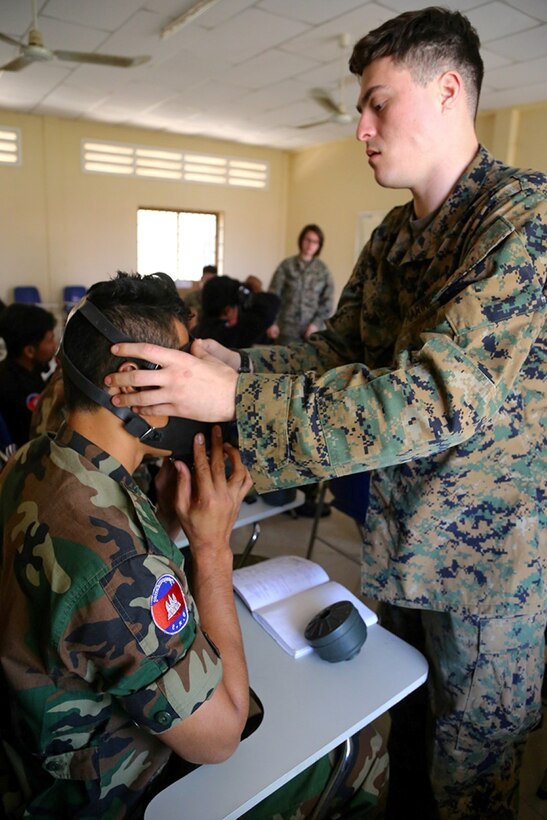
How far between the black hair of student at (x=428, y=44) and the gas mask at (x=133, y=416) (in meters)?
0.62

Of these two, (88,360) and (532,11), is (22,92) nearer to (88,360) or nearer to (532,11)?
Result: (532,11)

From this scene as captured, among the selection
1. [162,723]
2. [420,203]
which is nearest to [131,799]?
[162,723]

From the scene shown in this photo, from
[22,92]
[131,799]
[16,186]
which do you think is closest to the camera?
[131,799]

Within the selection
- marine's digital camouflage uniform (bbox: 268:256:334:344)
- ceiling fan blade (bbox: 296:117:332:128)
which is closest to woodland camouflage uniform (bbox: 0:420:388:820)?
marine's digital camouflage uniform (bbox: 268:256:334:344)

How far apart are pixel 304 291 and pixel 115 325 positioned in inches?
199

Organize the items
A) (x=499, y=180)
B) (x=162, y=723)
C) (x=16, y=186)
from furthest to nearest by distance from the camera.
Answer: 1. (x=16, y=186)
2. (x=499, y=180)
3. (x=162, y=723)

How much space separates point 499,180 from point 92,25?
15.5ft

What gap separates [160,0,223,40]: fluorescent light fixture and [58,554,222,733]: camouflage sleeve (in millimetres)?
4212

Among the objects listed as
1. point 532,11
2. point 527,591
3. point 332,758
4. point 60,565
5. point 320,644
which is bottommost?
point 332,758

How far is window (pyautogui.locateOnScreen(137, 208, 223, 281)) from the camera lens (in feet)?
29.6

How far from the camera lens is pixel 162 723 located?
808 millimetres

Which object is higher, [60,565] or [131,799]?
[60,565]

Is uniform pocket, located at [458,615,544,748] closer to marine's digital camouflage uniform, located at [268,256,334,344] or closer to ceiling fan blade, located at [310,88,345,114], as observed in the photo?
marine's digital camouflage uniform, located at [268,256,334,344]

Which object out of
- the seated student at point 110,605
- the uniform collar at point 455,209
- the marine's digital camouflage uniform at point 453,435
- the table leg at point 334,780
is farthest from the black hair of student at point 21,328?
the table leg at point 334,780
